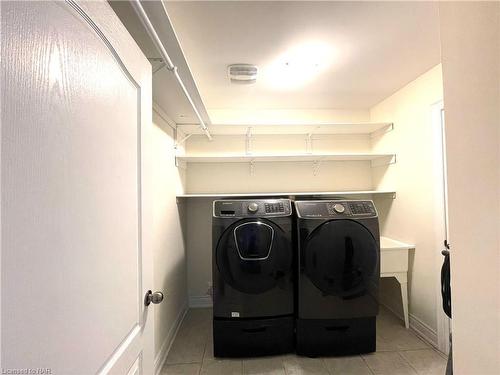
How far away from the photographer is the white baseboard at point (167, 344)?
1692 millimetres

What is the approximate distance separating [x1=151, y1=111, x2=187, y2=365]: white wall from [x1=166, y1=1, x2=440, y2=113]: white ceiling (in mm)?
660

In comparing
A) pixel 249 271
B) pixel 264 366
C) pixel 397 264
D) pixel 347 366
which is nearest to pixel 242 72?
pixel 249 271

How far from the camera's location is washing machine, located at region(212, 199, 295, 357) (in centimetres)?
180

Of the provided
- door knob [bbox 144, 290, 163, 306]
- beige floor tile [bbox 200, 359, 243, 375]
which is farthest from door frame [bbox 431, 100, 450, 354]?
door knob [bbox 144, 290, 163, 306]

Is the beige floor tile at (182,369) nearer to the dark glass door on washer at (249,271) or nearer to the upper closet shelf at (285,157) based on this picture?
the dark glass door on washer at (249,271)

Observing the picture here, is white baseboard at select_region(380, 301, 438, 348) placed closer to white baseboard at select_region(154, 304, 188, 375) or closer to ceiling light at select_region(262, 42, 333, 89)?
white baseboard at select_region(154, 304, 188, 375)

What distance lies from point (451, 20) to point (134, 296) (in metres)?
1.30

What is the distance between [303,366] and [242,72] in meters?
2.41

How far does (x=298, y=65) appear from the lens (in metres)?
1.90

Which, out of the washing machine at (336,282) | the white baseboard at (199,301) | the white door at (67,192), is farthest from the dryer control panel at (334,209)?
the white baseboard at (199,301)

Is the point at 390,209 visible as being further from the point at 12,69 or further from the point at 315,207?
the point at 12,69

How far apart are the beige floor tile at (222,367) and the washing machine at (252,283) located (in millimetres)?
51

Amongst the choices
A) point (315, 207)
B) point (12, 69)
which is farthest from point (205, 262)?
point (12, 69)

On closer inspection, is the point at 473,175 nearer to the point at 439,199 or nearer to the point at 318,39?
the point at 318,39
